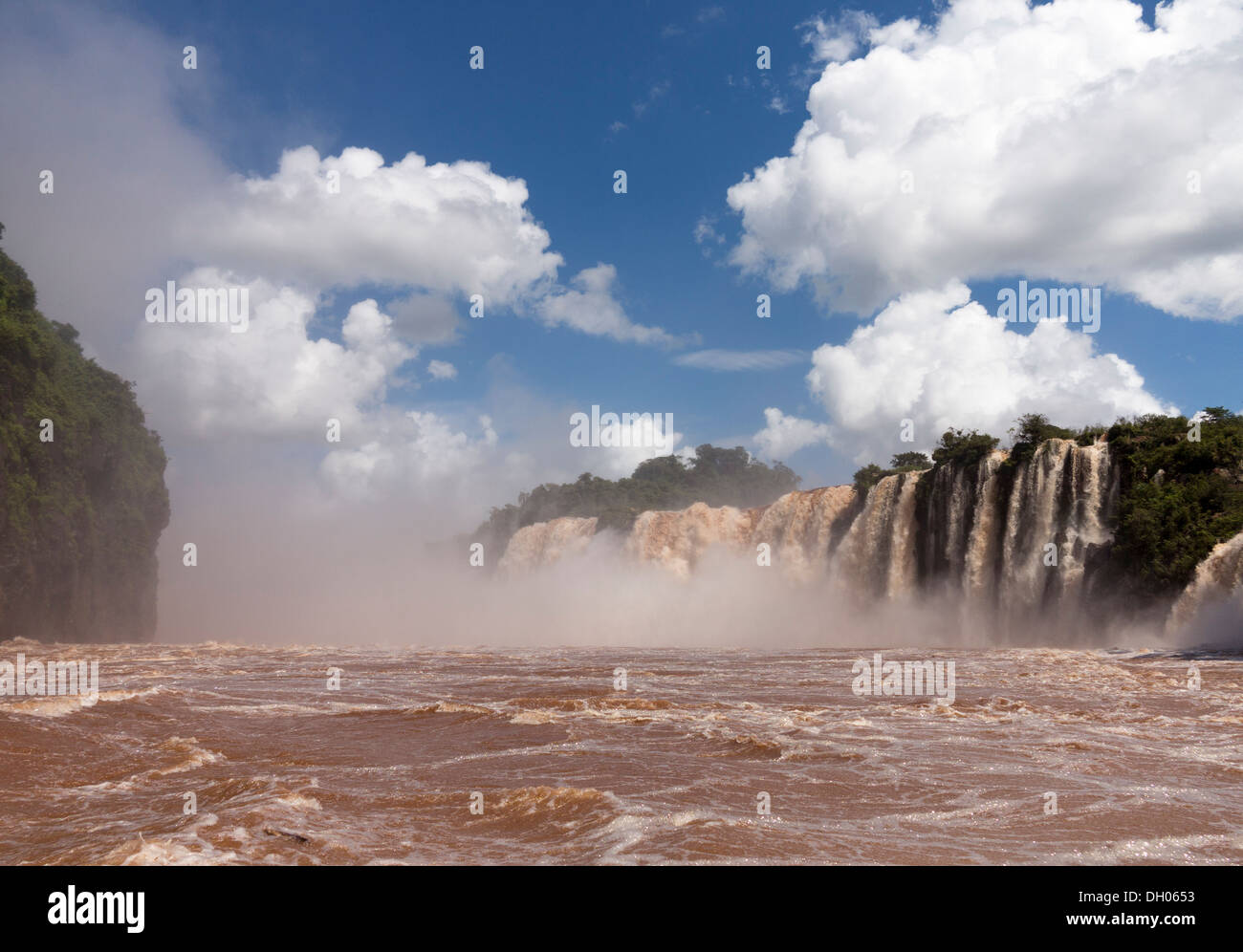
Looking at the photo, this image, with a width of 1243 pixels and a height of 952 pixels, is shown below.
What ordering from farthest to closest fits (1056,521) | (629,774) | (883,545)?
(883,545)
(1056,521)
(629,774)

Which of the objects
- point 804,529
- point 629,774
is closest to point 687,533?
point 804,529

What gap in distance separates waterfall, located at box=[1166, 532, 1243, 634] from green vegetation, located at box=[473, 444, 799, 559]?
230ft

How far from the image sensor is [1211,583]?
77.8ft

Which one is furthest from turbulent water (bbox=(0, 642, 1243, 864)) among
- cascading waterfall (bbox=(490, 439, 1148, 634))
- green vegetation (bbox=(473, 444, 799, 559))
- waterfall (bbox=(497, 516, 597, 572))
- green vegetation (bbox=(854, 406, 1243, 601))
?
green vegetation (bbox=(473, 444, 799, 559))

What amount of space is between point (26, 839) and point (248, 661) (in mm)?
20739

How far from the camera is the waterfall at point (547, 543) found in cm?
6153

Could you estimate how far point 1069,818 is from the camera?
6430 millimetres

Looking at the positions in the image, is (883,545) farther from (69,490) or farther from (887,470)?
(69,490)

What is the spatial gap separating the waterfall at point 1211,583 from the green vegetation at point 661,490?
230ft

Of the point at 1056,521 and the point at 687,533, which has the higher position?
the point at 1056,521

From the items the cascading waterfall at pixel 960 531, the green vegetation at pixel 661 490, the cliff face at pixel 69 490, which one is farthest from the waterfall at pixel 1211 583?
the green vegetation at pixel 661 490

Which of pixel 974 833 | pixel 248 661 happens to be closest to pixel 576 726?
pixel 974 833

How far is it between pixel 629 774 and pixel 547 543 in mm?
55964

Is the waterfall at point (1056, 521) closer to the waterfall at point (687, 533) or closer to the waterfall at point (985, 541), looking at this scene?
the waterfall at point (985, 541)
